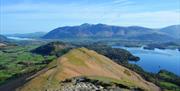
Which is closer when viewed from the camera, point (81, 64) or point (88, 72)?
point (88, 72)

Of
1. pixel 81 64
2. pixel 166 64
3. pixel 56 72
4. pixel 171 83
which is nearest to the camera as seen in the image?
pixel 56 72

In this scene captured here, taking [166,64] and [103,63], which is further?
[166,64]

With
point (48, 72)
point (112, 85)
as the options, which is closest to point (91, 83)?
point (112, 85)

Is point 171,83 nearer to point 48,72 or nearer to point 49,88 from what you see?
point 48,72

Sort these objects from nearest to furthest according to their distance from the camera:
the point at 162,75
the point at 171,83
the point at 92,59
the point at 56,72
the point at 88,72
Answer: the point at 56,72, the point at 88,72, the point at 92,59, the point at 171,83, the point at 162,75

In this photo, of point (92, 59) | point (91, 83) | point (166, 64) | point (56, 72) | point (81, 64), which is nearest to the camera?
point (91, 83)

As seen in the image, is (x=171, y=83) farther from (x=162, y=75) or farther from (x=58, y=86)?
(x=58, y=86)

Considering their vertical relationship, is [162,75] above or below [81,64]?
below

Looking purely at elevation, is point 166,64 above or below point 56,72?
below

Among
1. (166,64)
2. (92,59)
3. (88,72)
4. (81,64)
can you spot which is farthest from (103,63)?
(166,64)
